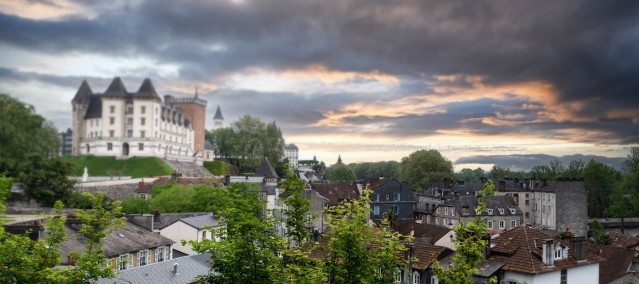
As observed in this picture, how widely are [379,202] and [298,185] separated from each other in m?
61.9

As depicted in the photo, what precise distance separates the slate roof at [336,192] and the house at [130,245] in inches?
1371

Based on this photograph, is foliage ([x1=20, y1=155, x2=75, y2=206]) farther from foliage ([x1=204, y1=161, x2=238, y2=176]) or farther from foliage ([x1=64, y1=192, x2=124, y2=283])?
foliage ([x1=204, y1=161, x2=238, y2=176])

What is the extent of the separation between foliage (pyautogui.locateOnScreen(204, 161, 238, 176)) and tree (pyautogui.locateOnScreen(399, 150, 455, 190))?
4265 centimetres

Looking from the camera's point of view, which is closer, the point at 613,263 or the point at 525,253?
the point at 525,253

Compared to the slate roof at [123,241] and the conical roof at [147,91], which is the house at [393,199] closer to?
the slate roof at [123,241]

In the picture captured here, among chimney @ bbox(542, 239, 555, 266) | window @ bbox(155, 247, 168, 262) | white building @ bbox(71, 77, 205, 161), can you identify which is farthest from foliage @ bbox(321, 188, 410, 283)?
white building @ bbox(71, 77, 205, 161)

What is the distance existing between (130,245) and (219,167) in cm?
9823

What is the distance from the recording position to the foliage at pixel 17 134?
3396 inches

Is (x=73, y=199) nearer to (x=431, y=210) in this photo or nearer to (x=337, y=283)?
(x=431, y=210)

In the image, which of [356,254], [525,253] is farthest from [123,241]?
[356,254]

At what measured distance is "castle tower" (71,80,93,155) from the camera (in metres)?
126

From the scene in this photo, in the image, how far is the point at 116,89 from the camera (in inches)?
4865

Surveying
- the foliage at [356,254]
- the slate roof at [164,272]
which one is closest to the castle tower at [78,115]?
the slate roof at [164,272]

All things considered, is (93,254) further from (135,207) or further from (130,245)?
Result: (135,207)
